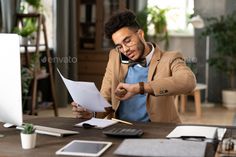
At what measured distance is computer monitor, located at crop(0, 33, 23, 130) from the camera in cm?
155

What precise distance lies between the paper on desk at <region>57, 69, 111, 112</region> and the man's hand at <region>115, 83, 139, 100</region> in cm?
9

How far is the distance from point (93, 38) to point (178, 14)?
1.37 m

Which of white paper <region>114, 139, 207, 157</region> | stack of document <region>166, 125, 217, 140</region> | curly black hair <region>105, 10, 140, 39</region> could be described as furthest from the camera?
curly black hair <region>105, 10, 140, 39</region>

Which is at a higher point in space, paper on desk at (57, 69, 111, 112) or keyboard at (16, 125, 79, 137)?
paper on desk at (57, 69, 111, 112)

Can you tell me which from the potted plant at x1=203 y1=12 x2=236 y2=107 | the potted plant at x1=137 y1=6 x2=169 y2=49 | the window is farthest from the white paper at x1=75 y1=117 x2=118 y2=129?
the window

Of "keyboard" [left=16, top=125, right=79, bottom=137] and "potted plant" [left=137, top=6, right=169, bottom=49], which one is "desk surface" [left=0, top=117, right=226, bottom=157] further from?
"potted plant" [left=137, top=6, right=169, bottom=49]

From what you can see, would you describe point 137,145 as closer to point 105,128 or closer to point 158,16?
point 105,128

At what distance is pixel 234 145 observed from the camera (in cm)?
148

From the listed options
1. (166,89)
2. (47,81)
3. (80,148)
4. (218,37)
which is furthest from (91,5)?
(80,148)

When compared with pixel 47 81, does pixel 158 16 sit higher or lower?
higher

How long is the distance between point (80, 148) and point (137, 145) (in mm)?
199

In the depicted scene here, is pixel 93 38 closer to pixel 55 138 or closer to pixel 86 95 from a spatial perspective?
pixel 86 95

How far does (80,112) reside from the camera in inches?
83.0

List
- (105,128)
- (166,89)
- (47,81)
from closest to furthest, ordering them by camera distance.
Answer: (105,128) → (166,89) → (47,81)
